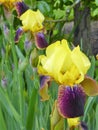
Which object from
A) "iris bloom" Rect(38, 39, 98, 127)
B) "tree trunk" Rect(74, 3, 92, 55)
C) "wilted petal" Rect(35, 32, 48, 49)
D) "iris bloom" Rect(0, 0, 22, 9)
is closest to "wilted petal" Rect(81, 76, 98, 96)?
"iris bloom" Rect(38, 39, 98, 127)

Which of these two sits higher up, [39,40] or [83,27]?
[39,40]

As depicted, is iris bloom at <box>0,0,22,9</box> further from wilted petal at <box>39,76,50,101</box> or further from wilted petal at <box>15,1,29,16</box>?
wilted petal at <box>39,76,50,101</box>

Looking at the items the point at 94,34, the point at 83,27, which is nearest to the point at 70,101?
the point at 83,27

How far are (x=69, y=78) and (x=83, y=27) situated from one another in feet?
7.48

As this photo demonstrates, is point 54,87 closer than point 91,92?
No

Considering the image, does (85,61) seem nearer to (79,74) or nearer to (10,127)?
(79,74)

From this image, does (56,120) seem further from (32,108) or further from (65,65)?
(32,108)

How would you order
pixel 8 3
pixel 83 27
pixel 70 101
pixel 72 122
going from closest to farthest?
pixel 70 101 < pixel 72 122 < pixel 8 3 < pixel 83 27

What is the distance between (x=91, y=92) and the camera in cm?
102

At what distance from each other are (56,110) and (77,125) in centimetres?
14

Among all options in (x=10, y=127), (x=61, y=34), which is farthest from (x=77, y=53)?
(x=61, y=34)

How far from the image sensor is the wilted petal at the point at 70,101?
96cm

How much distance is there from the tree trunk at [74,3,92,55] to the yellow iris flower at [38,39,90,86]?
2112 mm

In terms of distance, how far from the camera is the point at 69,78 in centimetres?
100
